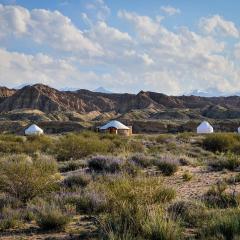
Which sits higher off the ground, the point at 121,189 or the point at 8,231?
the point at 121,189

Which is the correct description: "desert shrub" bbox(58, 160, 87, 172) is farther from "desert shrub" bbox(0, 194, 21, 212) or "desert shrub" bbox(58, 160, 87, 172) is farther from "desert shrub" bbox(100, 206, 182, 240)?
"desert shrub" bbox(100, 206, 182, 240)

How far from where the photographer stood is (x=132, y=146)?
35.7m

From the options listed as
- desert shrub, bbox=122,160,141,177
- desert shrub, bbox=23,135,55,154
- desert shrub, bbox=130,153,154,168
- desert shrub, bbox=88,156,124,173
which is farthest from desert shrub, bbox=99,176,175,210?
desert shrub, bbox=23,135,55,154

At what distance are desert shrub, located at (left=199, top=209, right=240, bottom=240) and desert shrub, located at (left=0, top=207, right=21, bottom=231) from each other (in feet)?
12.5

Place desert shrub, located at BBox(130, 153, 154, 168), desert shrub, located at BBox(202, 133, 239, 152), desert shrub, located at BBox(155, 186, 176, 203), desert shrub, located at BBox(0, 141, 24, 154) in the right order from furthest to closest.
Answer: desert shrub, located at BBox(202, 133, 239, 152), desert shrub, located at BBox(0, 141, 24, 154), desert shrub, located at BBox(130, 153, 154, 168), desert shrub, located at BBox(155, 186, 176, 203)

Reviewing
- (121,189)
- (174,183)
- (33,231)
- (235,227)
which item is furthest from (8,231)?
(174,183)

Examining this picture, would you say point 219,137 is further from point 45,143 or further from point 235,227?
point 235,227

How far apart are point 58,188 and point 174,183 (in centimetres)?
373

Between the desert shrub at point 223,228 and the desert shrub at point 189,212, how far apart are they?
79cm

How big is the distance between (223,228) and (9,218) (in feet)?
14.8

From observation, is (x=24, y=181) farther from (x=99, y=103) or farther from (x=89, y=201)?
(x=99, y=103)

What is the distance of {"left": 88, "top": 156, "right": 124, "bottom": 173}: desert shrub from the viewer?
1792 cm

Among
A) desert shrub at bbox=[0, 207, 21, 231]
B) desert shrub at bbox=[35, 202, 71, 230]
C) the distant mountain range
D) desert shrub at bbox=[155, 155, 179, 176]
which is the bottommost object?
desert shrub at bbox=[0, 207, 21, 231]

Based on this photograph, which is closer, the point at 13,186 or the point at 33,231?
the point at 33,231
